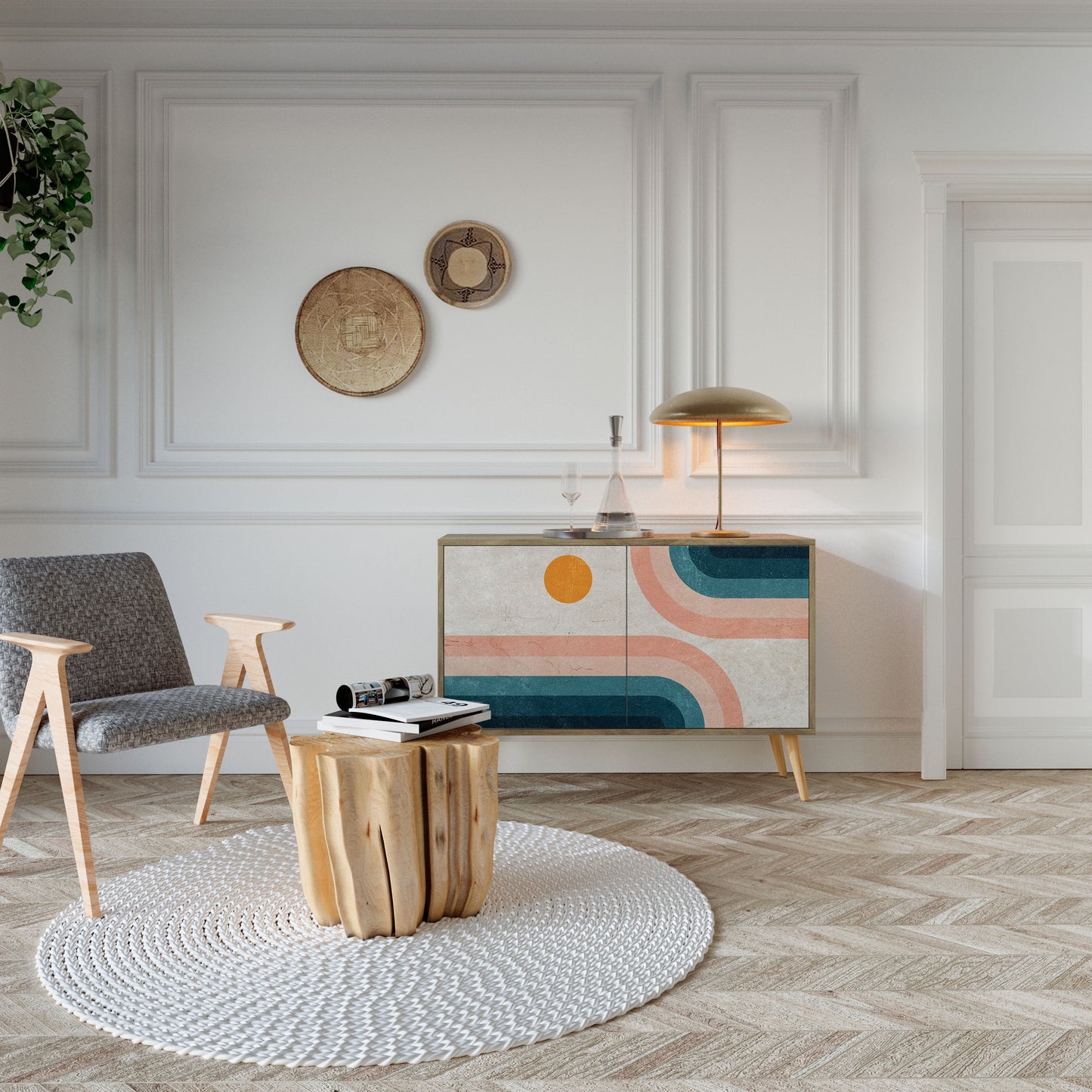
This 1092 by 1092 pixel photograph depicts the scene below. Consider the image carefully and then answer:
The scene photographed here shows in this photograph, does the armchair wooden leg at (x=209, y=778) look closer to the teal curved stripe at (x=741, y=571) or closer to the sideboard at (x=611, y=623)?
the sideboard at (x=611, y=623)

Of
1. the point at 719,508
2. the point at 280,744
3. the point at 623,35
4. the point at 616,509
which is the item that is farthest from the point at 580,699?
the point at 623,35

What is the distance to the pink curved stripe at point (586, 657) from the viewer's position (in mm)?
3148

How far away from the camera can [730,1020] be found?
177cm

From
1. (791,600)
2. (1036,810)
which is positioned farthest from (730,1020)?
(1036,810)

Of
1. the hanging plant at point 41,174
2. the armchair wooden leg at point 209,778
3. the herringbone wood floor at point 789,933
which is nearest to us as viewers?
the herringbone wood floor at point 789,933

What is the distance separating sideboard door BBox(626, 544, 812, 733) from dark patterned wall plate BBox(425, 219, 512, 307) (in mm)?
1154

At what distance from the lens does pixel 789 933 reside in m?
2.15

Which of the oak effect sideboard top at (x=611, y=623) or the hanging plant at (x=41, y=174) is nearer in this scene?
the hanging plant at (x=41, y=174)

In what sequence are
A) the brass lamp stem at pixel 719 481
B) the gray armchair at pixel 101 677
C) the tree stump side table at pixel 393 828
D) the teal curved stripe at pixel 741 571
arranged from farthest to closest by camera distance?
the brass lamp stem at pixel 719 481
the teal curved stripe at pixel 741 571
the gray armchair at pixel 101 677
the tree stump side table at pixel 393 828

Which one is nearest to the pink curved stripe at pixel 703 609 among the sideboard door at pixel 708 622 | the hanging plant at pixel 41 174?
the sideboard door at pixel 708 622

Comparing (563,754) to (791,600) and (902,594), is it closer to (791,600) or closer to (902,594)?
(791,600)

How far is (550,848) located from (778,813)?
2.66ft

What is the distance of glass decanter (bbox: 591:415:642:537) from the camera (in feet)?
10.6

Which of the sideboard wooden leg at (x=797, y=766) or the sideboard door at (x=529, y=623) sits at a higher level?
the sideboard door at (x=529, y=623)
